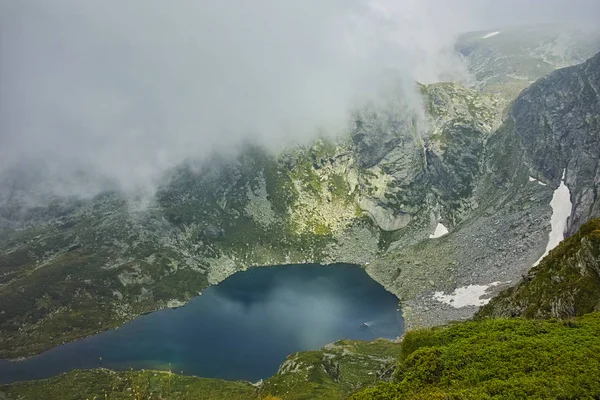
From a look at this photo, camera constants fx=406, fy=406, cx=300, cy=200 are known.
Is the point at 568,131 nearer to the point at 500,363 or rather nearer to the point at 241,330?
the point at 241,330

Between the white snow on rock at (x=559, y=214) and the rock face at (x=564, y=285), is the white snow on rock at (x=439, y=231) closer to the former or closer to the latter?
the white snow on rock at (x=559, y=214)

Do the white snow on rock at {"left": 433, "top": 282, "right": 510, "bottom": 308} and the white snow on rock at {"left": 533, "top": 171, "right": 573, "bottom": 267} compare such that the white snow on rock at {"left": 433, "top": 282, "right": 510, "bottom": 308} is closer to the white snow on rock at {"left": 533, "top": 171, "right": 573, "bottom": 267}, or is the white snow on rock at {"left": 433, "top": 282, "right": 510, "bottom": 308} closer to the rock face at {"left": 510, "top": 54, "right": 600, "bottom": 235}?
the white snow on rock at {"left": 533, "top": 171, "right": 573, "bottom": 267}

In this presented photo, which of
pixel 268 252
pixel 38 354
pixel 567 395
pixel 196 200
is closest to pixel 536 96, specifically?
pixel 268 252

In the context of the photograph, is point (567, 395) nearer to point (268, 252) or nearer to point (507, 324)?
point (507, 324)

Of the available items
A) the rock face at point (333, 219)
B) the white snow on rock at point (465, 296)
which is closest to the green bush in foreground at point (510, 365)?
the rock face at point (333, 219)

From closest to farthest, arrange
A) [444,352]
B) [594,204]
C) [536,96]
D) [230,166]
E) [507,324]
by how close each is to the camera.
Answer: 1. [444,352]
2. [507,324]
3. [594,204]
4. [536,96]
5. [230,166]

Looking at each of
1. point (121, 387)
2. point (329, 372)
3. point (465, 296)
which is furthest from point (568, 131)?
point (121, 387)

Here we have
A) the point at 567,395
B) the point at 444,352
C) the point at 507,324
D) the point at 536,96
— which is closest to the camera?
the point at 567,395
